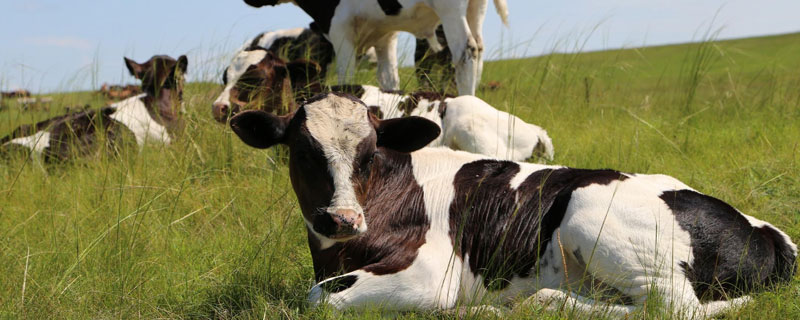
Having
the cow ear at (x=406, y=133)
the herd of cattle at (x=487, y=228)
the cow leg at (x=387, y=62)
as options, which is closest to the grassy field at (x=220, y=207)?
the herd of cattle at (x=487, y=228)

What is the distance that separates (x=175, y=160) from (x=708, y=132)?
6.16m

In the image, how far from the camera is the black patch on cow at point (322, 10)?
9383 millimetres

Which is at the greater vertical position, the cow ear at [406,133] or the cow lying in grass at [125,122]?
the cow ear at [406,133]

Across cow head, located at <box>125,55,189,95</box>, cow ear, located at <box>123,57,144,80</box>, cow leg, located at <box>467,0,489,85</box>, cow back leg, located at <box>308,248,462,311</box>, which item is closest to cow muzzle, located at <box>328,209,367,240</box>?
cow back leg, located at <box>308,248,462,311</box>

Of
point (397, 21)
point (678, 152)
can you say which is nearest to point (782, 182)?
point (678, 152)

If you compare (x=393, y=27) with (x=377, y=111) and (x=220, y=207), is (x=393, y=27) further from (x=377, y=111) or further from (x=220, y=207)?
(x=220, y=207)

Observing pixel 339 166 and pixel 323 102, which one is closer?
pixel 339 166

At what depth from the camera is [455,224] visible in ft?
14.4

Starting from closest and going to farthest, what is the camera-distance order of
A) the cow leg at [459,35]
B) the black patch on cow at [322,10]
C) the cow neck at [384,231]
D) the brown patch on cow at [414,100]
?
the cow neck at [384,231], the brown patch on cow at [414,100], the cow leg at [459,35], the black patch on cow at [322,10]

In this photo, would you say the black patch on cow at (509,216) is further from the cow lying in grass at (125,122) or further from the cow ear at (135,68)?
the cow ear at (135,68)

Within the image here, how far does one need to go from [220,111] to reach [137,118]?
9.51 ft

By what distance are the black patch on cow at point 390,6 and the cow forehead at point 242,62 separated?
5.07ft

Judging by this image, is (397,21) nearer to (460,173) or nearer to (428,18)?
(428,18)

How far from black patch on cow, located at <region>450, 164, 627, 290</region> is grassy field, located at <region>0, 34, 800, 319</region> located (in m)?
0.47
